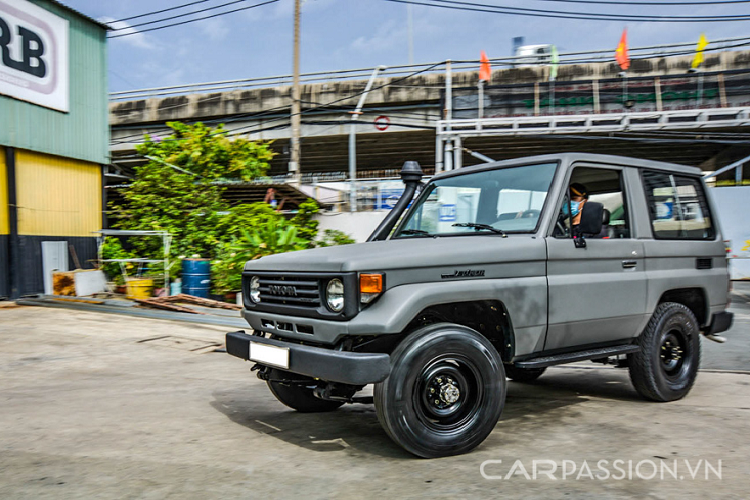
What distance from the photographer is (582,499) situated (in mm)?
2932

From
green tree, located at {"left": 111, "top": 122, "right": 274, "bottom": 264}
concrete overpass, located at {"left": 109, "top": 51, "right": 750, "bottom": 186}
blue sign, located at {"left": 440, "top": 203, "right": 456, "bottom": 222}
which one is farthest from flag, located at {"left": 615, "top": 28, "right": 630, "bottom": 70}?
blue sign, located at {"left": 440, "top": 203, "right": 456, "bottom": 222}

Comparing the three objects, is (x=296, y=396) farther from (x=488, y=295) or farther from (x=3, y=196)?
(x=3, y=196)

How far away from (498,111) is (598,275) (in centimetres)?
1757

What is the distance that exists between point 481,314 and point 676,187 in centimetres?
244

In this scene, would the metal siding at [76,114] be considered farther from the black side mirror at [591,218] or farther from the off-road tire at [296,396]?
the black side mirror at [591,218]

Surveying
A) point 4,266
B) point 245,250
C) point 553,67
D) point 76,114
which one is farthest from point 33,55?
point 553,67

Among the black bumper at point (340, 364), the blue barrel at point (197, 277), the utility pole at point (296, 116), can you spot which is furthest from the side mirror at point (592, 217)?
the utility pole at point (296, 116)

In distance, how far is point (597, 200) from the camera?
4.70 meters

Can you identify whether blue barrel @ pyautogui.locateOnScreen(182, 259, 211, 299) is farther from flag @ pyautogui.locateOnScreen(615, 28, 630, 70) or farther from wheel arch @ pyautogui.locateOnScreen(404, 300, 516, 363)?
flag @ pyautogui.locateOnScreen(615, 28, 630, 70)

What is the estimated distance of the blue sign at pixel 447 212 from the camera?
15.0 feet

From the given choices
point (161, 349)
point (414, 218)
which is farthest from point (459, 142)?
point (414, 218)

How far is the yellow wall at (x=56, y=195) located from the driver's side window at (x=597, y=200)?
12.9m

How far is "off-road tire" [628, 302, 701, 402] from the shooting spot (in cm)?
480

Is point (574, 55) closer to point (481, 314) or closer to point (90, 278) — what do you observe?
point (90, 278)
